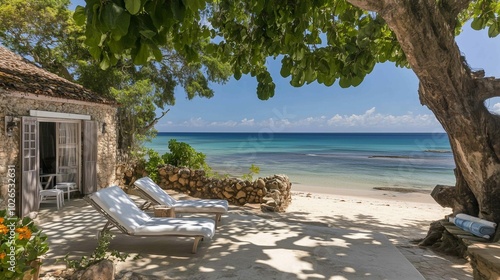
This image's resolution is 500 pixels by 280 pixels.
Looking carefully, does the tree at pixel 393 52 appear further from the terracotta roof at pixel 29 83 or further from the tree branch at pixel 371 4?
the terracotta roof at pixel 29 83

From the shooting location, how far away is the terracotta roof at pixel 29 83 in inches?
246

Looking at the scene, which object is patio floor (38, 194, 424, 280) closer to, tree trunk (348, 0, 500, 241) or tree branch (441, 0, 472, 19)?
tree trunk (348, 0, 500, 241)

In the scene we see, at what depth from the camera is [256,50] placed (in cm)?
418

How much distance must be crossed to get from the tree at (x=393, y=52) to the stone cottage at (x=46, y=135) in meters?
4.44

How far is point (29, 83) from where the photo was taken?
680cm

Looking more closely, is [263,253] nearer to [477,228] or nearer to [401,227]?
[477,228]

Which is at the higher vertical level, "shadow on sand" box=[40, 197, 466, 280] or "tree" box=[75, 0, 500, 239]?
"tree" box=[75, 0, 500, 239]

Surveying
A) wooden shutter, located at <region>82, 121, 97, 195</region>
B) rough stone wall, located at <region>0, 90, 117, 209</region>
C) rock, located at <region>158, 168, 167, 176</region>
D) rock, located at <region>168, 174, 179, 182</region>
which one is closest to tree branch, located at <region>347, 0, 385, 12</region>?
rough stone wall, located at <region>0, 90, 117, 209</region>

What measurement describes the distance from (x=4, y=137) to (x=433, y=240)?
812 cm

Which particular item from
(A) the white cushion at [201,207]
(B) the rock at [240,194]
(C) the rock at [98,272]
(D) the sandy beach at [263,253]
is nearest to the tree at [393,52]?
(D) the sandy beach at [263,253]

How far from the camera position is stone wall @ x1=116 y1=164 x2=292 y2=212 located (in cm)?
926

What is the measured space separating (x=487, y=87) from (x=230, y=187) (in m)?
6.66

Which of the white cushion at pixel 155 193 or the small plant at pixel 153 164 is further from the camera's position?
the small plant at pixel 153 164

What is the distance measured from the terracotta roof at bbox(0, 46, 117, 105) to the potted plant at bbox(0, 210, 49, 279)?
4203 millimetres
